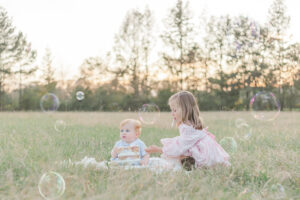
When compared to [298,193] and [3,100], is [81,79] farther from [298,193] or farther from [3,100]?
[298,193]

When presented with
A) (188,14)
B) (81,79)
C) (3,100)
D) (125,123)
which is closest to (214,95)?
(188,14)

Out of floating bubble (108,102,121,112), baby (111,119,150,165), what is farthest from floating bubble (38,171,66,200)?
floating bubble (108,102,121,112)

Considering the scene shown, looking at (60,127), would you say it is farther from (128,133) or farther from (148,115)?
(148,115)

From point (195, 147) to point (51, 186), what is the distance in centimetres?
211

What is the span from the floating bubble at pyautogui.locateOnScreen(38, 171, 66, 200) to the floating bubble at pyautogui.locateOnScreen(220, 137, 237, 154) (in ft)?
10.7

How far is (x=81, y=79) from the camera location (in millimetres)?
30891

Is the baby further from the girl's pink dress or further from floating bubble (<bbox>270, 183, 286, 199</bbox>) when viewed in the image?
floating bubble (<bbox>270, 183, 286, 199</bbox>)

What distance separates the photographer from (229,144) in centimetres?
612

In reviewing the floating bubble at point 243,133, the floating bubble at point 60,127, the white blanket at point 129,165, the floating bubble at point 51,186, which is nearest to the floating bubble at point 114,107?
the floating bubble at point 60,127

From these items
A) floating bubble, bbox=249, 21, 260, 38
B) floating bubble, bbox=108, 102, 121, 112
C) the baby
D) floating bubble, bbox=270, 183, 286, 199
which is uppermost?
floating bubble, bbox=249, 21, 260, 38

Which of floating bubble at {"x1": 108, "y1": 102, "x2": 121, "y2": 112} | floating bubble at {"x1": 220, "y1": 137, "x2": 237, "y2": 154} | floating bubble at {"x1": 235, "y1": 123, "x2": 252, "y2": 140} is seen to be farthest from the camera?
floating bubble at {"x1": 108, "y1": 102, "x2": 121, "y2": 112}

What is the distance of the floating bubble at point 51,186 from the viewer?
9.02 ft

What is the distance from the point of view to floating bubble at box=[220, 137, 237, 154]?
17.7 feet

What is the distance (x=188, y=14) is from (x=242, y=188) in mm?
27303
